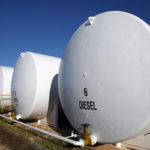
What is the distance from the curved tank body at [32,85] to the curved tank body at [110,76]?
1485 millimetres

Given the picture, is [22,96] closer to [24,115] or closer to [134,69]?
[24,115]

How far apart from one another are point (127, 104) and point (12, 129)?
3598 mm

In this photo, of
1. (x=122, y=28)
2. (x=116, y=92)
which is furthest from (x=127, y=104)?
(x=122, y=28)

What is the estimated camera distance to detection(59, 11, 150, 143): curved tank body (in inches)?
91.3

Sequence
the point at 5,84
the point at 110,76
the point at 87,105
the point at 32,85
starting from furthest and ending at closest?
the point at 5,84, the point at 32,85, the point at 87,105, the point at 110,76

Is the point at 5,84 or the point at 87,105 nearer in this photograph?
the point at 87,105

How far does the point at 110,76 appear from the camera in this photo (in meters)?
2.59

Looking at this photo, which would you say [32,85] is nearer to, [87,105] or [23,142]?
[23,142]

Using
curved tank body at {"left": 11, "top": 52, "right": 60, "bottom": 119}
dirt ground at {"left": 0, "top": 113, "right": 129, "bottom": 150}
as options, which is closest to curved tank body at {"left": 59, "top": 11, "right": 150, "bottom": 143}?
dirt ground at {"left": 0, "top": 113, "right": 129, "bottom": 150}

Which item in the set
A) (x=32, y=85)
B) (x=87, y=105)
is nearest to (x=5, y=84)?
(x=32, y=85)

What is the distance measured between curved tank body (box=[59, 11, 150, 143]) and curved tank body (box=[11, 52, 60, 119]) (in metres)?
1.48

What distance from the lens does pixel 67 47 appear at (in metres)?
3.49

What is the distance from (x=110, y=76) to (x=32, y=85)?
2.56 meters

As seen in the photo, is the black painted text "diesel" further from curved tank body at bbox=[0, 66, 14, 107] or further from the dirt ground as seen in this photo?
curved tank body at bbox=[0, 66, 14, 107]
